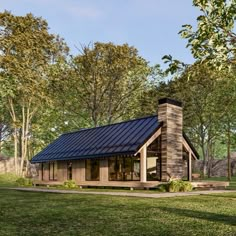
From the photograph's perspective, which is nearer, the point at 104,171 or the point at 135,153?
the point at 135,153

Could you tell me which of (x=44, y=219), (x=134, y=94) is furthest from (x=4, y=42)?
(x=134, y=94)

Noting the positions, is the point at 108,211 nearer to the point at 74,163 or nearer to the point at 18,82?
the point at 18,82

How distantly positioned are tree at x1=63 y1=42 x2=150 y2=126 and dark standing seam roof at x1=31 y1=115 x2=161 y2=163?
7.53 meters

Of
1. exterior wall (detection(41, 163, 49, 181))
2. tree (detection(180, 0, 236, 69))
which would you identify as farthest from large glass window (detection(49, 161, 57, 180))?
tree (detection(180, 0, 236, 69))

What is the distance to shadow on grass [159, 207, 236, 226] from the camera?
9742 mm

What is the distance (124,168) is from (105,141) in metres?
2.74

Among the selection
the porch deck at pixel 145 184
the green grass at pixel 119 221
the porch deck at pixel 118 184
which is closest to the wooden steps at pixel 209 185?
the porch deck at pixel 145 184

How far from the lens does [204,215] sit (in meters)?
10.8

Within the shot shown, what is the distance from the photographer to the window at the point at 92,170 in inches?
1154

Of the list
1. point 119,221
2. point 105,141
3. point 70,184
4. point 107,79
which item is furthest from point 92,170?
point 119,221

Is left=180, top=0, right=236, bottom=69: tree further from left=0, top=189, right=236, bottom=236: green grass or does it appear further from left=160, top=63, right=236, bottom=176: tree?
left=160, top=63, right=236, bottom=176: tree

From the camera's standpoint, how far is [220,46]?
912 cm

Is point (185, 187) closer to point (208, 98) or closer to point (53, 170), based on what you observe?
point (53, 170)

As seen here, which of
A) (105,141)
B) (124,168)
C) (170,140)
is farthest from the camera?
(105,141)
